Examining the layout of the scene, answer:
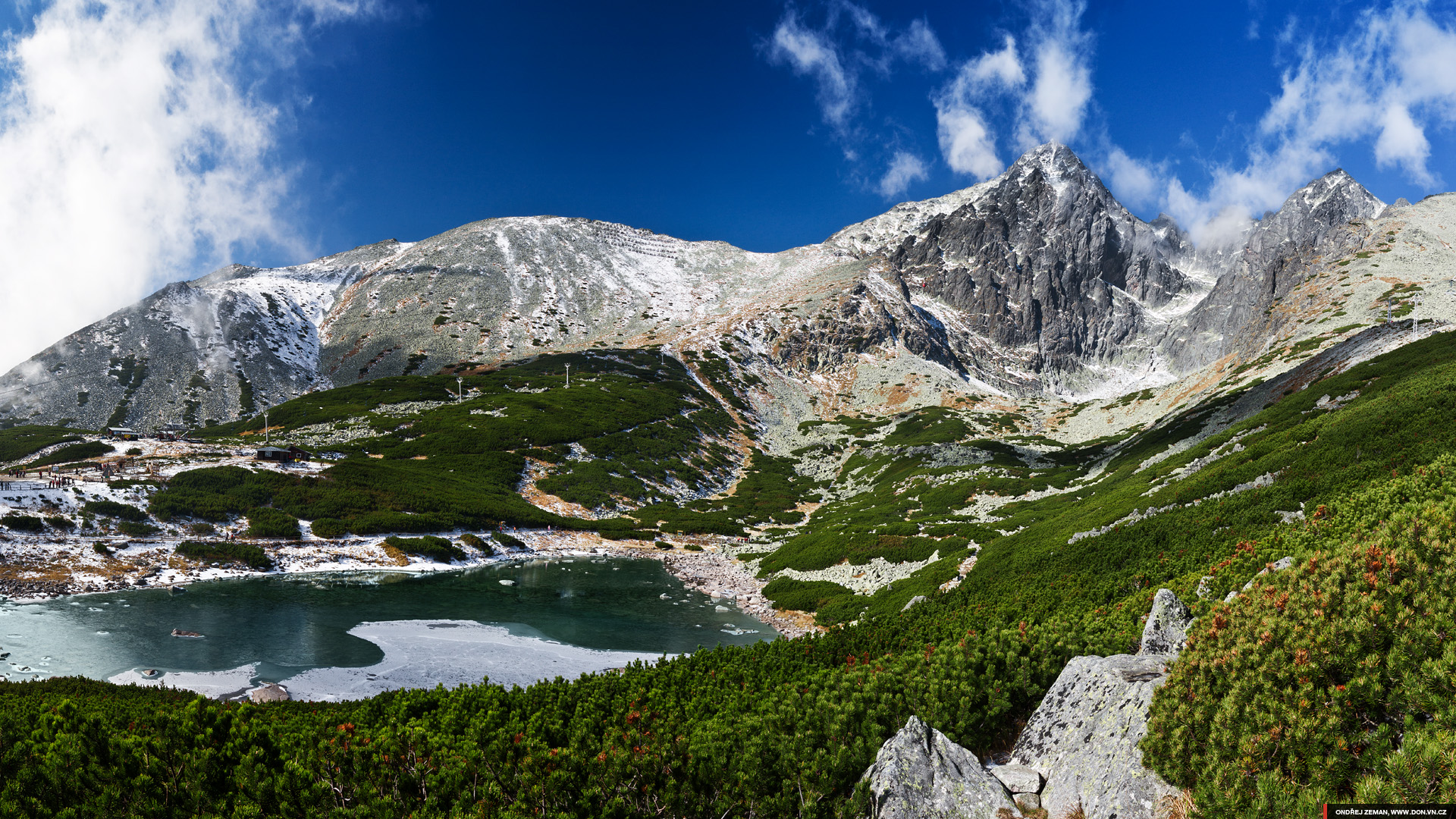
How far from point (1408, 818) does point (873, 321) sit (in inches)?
7796

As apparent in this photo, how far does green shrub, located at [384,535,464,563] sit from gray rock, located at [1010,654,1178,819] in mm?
51809

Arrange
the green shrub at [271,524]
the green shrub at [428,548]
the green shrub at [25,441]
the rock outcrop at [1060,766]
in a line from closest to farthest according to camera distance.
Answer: the rock outcrop at [1060,766] → the green shrub at [271,524] → the green shrub at [428,548] → the green shrub at [25,441]

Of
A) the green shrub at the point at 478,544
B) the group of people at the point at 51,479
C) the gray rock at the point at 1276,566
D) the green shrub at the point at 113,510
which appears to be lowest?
the gray rock at the point at 1276,566

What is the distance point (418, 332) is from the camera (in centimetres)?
18375

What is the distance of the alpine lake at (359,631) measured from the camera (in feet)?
83.5

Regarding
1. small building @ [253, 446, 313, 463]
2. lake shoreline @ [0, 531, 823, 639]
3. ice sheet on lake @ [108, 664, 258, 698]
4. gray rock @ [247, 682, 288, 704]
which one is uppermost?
small building @ [253, 446, 313, 463]

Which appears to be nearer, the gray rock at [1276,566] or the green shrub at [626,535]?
the gray rock at [1276,566]

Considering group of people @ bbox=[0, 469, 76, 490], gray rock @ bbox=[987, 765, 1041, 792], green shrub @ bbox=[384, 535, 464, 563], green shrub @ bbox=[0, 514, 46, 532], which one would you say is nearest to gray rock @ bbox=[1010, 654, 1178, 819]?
gray rock @ bbox=[987, 765, 1041, 792]

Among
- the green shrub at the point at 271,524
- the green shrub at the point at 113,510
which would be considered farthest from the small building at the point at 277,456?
the green shrub at the point at 113,510

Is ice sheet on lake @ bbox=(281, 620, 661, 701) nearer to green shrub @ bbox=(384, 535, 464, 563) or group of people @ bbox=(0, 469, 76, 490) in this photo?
green shrub @ bbox=(384, 535, 464, 563)

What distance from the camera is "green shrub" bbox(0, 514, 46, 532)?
41.3 meters

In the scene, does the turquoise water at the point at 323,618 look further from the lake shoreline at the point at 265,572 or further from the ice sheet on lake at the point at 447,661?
the lake shoreline at the point at 265,572

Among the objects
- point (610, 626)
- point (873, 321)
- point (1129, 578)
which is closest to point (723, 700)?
point (1129, 578)

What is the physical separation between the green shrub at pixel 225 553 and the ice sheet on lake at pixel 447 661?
705 inches
